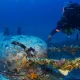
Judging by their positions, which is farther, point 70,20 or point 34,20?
point 34,20

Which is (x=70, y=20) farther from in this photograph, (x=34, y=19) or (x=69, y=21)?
(x=34, y=19)

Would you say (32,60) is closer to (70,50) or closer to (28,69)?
(28,69)

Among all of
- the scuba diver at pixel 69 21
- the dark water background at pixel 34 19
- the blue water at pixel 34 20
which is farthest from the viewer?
the dark water background at pixel 34 19

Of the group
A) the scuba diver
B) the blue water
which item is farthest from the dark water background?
the scuba diver

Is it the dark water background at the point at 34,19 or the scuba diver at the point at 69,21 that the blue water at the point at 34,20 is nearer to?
the dark water background at the point at 34,19

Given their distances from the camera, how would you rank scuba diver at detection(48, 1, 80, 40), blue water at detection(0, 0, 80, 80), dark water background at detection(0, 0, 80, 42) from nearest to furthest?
scuba diver at detection(48, 1, 80, 40) < blue water at detection(0, 0, 80, 80) < dark water background at detection(0, 0, 80, 42)

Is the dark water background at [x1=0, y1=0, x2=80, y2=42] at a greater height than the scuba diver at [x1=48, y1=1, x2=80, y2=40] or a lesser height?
greater

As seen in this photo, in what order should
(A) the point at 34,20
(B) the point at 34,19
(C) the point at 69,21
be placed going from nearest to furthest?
(C) the point at 69,21, (A) the point at 34,20, (B) the point at 34,19

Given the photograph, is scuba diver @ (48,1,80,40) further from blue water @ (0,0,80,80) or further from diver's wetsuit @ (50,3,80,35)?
blue water @ (0,0,80,80)

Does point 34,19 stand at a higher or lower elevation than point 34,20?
higher

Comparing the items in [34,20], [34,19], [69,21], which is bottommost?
[69,21]

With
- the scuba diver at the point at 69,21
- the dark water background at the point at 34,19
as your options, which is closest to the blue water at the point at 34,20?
the dark water background at the point at 34,19

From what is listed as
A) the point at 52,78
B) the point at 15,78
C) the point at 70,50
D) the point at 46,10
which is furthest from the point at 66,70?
the point at 46,10

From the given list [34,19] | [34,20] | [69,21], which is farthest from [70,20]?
[34,19]
